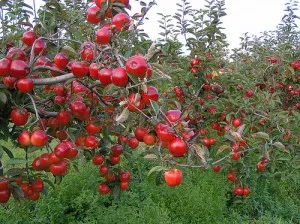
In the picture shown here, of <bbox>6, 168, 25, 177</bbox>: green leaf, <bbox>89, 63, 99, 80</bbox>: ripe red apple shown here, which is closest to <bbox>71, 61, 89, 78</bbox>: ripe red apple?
<bbox>89, 63, 99, 80</bbox>: ripe red apple

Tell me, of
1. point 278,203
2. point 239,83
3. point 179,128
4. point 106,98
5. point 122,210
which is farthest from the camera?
point 278,203

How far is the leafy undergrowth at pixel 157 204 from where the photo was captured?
338cm

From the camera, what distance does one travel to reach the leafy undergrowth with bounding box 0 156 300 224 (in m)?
3.38

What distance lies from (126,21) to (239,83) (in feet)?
9.32

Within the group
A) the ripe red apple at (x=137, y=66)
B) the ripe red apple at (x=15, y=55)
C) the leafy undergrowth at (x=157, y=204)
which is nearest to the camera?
the ripe red apple at (x=137, y=66)

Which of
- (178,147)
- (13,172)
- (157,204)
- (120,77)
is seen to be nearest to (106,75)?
(120,77)

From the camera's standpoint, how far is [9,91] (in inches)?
54.6

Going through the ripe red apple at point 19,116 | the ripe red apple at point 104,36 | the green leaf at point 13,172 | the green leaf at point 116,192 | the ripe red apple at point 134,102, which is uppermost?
the ripe red apple at point 104,36

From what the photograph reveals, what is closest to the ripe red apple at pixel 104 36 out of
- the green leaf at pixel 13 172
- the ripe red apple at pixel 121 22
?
the ripe red apple at pixel 121 22

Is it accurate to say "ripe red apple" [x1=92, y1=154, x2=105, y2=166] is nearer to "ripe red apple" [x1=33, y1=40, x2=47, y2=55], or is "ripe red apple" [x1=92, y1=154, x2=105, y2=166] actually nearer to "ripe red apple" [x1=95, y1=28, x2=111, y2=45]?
"ripe red apple" [x1=33, y1=40, x2=47, y2=55]

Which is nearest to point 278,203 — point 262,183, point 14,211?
point 262,183

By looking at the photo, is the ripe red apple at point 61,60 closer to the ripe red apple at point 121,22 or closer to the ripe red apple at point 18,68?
the ripe red apple at point 18,68

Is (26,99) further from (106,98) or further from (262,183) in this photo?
(262,183)

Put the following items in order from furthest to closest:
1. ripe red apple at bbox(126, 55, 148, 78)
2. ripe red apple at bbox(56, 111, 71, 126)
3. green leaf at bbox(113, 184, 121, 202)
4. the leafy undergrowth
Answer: the leafy undergrowth, green leaf at bbox(113, 184, 121, 202), ripe red apple at bbox(56, 111, 71, 126), ripe red apple at bbox(126, 55, 148, 78)
